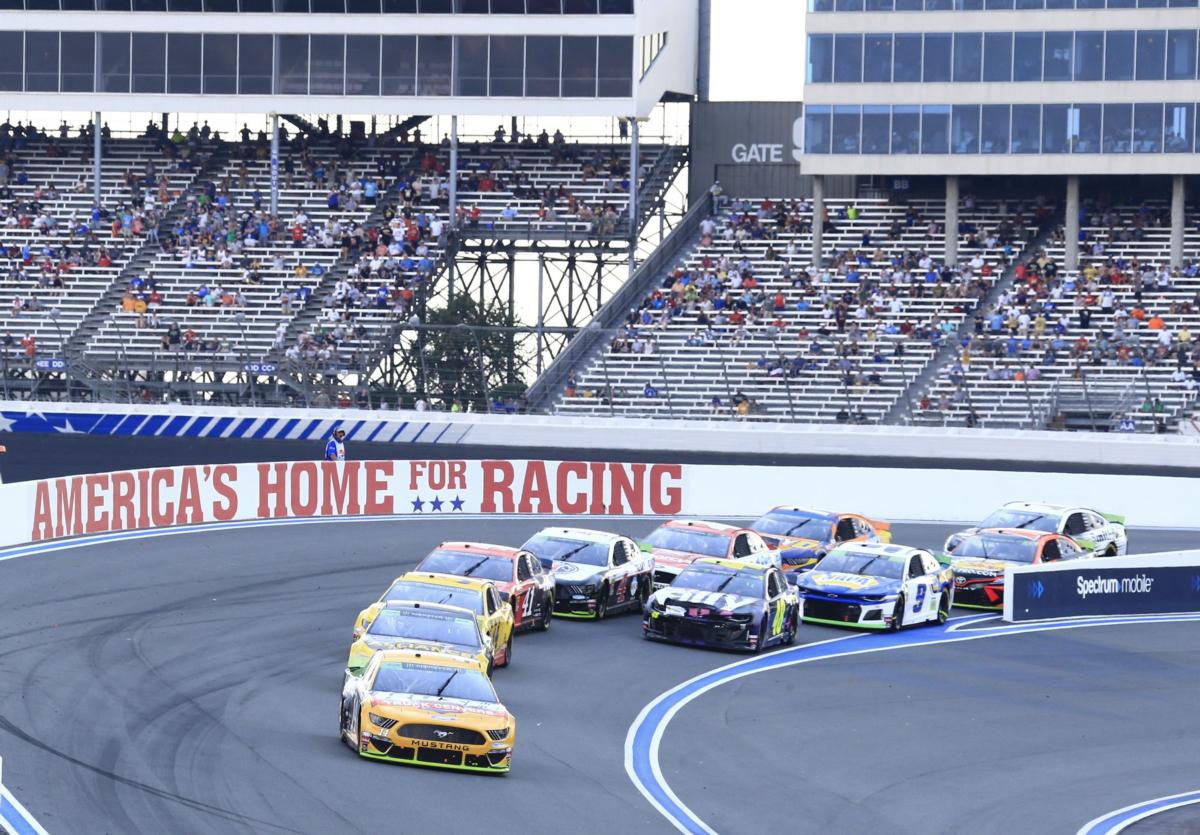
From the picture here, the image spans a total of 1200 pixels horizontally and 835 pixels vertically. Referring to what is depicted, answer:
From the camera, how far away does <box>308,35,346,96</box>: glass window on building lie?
2335 inches

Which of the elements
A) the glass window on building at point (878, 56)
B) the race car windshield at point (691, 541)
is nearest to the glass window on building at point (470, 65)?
the glass window on building at point (878, 56)

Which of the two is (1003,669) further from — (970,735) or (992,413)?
(992,413)

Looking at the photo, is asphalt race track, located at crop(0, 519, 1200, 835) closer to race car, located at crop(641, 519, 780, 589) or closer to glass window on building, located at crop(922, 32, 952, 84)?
race car, located at crop(641, 519, 780, 589)

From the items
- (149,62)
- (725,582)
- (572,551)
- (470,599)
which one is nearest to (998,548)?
(725,582)

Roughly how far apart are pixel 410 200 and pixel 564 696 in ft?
123

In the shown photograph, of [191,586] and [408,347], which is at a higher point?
[408,347]

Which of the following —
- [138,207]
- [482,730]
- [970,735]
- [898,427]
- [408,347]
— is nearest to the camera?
[482,730]

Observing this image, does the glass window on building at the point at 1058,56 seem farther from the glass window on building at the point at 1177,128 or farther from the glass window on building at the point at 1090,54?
the glass window on building at the point at 1177,128

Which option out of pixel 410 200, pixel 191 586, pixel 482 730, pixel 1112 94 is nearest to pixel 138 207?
pixel 410 200

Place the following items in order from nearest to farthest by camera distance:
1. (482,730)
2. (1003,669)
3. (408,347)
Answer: (482,730)
(1003,669)
(408,347)

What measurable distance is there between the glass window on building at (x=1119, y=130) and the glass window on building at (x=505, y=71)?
54.7 feet

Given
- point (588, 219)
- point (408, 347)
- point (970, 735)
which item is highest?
point (588, 219)

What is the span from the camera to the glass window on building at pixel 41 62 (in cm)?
5978

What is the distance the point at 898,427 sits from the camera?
48.2m
